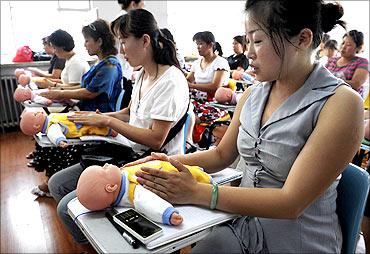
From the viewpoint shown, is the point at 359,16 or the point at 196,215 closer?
the point at 196,215

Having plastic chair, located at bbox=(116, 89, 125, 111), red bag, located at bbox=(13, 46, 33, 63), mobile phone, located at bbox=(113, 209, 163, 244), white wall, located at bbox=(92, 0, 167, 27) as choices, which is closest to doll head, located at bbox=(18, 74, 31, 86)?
plastic chair, located at bbox=(116, 89, 125, 111)

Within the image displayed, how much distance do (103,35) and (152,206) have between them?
1.84 m

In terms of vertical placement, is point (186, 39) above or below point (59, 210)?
above

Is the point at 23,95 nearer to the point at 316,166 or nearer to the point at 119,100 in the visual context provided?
the point at 119,100

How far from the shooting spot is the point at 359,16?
210 inches

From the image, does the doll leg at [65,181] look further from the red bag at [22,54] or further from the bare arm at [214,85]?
the red bag at [22,54]

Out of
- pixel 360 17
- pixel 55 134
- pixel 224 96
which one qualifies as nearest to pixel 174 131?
pixel 55 134

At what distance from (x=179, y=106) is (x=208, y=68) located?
2.31m

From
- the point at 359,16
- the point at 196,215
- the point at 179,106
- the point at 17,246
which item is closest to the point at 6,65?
the point at 17,246

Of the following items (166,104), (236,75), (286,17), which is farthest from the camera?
(236,75)

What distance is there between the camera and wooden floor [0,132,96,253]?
6.72ft

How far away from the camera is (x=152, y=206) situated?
31.1 inches

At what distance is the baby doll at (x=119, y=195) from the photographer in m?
0.77

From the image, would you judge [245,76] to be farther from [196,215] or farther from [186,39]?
[196,215]
